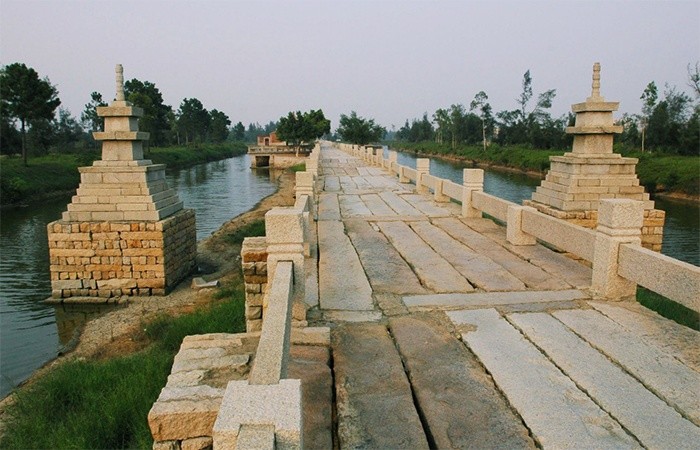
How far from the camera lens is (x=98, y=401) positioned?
5.66 meters

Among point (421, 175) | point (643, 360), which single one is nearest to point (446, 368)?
point (643, 360)

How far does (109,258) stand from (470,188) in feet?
25.0

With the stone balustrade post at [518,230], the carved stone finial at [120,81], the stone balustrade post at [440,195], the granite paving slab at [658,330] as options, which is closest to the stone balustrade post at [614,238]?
the granite paving slab at [658,330]

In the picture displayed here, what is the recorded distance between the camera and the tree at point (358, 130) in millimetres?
69812

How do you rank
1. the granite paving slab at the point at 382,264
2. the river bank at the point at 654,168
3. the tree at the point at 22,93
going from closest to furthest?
the granite paving slab at the point at 382,264, the river bank at the point at 654,168, the tree at the point at 22,93

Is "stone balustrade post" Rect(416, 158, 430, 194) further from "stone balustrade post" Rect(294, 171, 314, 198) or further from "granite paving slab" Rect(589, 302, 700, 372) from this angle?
"granite paving slab" Rect(589, 302, 700, 372)

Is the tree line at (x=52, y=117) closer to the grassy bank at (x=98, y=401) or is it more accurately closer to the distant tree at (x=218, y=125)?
the distant tree at (x=218, y=125)

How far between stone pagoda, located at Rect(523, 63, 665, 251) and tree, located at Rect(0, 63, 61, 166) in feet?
98.7

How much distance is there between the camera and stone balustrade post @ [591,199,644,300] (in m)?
5.04

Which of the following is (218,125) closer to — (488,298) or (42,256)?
(42,256)

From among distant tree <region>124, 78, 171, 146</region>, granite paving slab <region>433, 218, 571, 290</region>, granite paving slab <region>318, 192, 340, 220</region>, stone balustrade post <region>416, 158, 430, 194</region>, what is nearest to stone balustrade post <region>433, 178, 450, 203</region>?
stone balustrade post <region>416, 158, 430, 194</region>

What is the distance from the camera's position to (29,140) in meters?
40.9

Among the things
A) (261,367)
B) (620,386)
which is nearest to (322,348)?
(261,367)

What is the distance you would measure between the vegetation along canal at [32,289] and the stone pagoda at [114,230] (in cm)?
74
